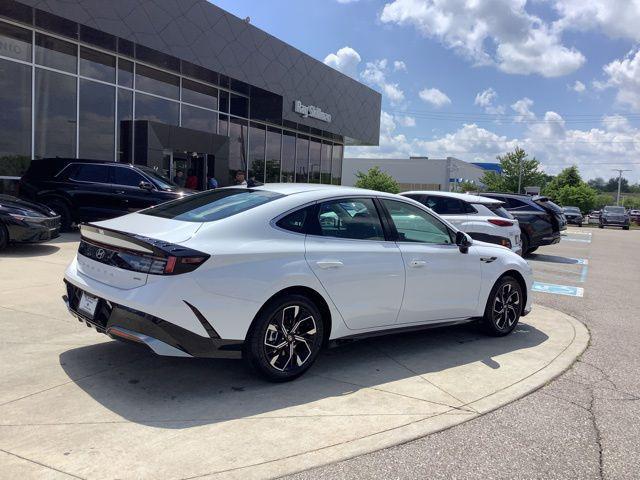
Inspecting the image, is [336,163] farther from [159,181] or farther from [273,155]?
[159,181]

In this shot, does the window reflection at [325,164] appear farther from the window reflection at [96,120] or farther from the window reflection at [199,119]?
the window reflection at [96,120]

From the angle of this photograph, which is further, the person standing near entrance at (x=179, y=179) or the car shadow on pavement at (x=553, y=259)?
the person standing near entrance at (x=179, y=179)

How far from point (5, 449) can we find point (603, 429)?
12.9ft

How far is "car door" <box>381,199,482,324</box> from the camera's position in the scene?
529 centimetres

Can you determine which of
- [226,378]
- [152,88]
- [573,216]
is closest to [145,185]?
[152,88]

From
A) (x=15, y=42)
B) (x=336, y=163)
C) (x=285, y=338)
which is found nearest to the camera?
(x=285, y=338)

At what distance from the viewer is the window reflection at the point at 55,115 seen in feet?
49.2

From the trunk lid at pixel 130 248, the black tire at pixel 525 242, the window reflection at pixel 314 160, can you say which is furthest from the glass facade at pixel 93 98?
the black tire at pixel 525 242

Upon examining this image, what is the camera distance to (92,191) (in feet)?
41.7

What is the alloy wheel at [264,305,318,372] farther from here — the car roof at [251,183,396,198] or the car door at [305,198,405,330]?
the car roof at [251,183,396,198]

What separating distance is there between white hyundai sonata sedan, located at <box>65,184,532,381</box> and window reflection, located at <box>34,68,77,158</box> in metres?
11.8

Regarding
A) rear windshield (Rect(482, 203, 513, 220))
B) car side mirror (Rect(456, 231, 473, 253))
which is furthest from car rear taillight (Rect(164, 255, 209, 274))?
rear windshield (Rect(482, 203, 513, 220))

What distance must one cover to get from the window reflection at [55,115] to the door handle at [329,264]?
1295 cm

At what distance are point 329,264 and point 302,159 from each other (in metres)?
Answer: 25.1
